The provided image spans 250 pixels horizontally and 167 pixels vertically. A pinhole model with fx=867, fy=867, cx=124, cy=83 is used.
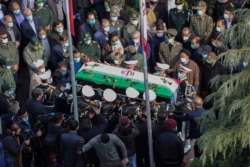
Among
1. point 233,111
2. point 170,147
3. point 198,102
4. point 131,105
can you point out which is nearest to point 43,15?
point 131,105

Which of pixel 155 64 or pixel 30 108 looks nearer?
pixel 30 108

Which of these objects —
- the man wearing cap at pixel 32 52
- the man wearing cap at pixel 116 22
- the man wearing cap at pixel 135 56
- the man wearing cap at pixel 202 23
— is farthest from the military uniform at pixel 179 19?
the man wearing cap at pixel 32 52

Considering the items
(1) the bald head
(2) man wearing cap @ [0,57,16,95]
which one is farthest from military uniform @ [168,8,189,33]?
(1) the bald head

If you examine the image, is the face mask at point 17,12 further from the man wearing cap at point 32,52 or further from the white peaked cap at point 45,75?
the white peaked cap at point 45,75

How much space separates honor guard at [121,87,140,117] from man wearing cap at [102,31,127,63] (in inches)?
78.8

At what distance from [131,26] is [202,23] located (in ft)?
5.16

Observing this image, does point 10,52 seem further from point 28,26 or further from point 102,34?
point 102,34

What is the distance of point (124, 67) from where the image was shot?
17.2 metres

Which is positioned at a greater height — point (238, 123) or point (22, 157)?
point (238, 123)

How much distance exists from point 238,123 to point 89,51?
23.5ft

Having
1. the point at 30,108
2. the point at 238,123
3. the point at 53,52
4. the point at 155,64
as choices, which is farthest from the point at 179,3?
the point at 238,123

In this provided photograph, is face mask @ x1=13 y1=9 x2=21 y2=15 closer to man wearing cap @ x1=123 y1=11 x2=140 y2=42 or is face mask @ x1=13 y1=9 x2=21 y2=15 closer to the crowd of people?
the crowd of people

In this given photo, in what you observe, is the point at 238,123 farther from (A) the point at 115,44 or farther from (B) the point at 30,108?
(A) the point at 115,44

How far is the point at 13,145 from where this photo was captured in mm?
14336
